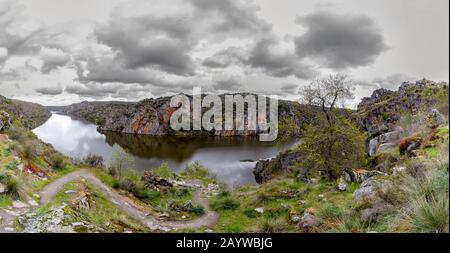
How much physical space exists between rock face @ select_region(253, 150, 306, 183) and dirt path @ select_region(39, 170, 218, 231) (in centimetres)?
2416

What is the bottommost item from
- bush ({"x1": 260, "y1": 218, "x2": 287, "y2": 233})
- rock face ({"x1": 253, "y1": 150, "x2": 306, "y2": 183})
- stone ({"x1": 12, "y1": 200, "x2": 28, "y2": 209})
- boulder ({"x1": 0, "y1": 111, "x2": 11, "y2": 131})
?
rock face ({"x1": 253, "y1": 150, "x2": 306, "y2": 183})

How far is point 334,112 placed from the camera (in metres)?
20.0

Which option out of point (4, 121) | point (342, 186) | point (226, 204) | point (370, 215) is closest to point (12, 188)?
point (226, 204)

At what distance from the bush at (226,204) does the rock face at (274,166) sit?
22647 millimetres

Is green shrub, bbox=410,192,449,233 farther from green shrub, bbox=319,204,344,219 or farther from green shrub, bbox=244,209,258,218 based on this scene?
green shrub, bbox=244,209,258,218

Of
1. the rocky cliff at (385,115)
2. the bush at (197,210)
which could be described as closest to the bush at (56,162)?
the bush at (197,210)

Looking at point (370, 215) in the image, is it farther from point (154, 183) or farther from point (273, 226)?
point (154, 183)

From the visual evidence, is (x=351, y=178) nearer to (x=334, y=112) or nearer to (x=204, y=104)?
(x=334, y=112)

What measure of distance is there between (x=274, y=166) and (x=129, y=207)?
1340 inches

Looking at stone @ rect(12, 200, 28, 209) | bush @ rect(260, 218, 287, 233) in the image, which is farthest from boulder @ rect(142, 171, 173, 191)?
bush @ rect(260, 218, 287, 233)

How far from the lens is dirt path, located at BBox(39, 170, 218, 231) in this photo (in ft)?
45.9

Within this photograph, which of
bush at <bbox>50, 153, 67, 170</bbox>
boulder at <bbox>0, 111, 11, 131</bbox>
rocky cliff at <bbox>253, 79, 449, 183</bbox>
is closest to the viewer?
rocky cliff at <bbox>253, 79, 449, 183</bbox>
